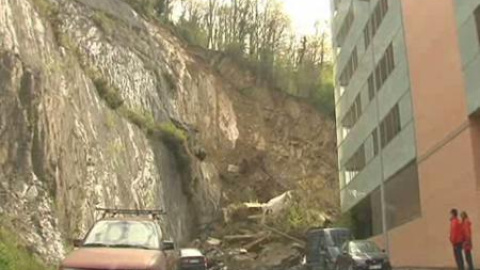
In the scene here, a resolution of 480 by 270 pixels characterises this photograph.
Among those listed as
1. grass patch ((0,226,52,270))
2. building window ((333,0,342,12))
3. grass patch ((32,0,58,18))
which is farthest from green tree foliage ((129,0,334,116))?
grass patch ((0,226,52,270))

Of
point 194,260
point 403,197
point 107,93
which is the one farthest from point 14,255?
point 403,197

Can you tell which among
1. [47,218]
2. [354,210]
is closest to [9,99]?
[47,218]

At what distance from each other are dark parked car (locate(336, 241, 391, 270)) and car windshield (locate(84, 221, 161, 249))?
12934mm

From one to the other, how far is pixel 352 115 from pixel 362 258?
72.0ft

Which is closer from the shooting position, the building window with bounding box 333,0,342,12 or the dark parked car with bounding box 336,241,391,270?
the dark parked car with bounding box 336,241,391,270

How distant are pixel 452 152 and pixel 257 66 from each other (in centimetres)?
5019

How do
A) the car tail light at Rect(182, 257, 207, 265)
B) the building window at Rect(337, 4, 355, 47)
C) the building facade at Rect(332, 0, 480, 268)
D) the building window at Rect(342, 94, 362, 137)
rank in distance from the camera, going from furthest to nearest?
the building window at Rect(337, 4, 355, 47) → the building window at Rect(342, 94, 362, 137) → the car tail light at Rect(182, 257, 207, 265) → the building facade at Rect(332, 0, 480, 268)

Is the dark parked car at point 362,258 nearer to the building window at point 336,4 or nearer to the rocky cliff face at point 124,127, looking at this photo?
the rocky cliff face at point 124,127

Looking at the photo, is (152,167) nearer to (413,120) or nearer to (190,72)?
(413,120)

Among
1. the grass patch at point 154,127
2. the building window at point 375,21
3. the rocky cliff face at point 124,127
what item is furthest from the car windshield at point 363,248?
the grass patch at point 154,127

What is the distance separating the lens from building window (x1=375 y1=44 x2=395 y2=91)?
33.1 metres

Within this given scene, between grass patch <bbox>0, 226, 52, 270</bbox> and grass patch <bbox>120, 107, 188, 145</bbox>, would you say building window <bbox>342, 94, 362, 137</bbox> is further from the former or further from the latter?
grass patch <bbox>0, 226, 52, 270</bbox>

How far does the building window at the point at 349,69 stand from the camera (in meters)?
43.2

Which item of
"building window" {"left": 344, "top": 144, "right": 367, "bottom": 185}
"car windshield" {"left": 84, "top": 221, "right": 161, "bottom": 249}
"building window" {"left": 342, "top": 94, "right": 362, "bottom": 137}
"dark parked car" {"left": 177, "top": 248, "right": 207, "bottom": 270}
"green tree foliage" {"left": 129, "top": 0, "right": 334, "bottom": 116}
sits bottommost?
"dark parked car" {"left": 177, "top": 248, "right": 207, "bottom": 270}
